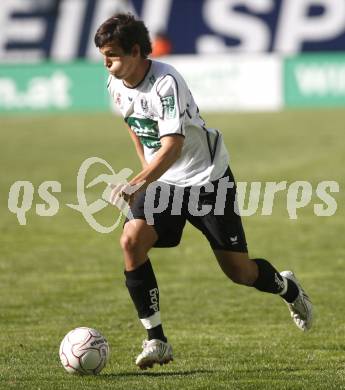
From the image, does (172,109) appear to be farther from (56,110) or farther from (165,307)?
(56,110)

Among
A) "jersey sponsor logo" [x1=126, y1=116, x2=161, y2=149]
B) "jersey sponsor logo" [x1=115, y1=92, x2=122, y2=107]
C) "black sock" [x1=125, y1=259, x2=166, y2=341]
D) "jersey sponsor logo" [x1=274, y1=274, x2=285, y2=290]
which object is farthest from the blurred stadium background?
"jersey sponsor logo" [x1=115, y1=92, x2=122, y2=107]

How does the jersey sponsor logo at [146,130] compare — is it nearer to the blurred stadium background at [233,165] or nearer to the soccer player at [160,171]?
the soccer player at [160,171]

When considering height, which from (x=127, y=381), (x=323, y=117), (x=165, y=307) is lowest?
(x=323, y=117)

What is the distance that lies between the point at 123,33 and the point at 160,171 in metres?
0.83

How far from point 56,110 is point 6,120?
1577 mm

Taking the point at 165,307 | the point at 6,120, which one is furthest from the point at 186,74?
the point at 165,307

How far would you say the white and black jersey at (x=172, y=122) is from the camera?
6652 mm

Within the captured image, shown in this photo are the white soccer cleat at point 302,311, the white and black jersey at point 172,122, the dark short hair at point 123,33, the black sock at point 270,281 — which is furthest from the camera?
the white soccer cleat at point 302,311

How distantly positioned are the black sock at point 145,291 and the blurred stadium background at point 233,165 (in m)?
0.26

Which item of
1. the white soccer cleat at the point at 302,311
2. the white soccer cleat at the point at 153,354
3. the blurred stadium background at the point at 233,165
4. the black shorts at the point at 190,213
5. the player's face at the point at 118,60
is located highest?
the player's face at the point at 118,60

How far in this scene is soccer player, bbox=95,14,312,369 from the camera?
21.6ft

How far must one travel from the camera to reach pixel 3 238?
1372 cm

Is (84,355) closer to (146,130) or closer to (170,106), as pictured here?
(146,130)

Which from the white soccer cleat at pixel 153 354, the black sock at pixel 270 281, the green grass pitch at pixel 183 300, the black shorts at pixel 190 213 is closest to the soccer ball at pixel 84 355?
the green grass pitch at pixel 183 300
